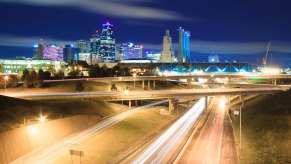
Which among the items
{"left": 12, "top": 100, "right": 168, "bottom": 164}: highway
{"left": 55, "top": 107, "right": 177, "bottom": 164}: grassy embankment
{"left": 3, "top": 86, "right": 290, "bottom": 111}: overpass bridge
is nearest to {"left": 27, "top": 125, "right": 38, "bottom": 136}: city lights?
{"left": 12, "top": 100, "right": 168, "bottom": 164}: highway

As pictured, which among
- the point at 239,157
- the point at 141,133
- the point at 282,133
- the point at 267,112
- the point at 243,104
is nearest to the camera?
the point at 239,157

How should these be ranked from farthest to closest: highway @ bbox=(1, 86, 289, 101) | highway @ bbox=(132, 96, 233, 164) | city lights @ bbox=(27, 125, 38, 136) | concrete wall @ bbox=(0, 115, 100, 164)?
highway @ bbox=(1, 86, 289, 101) < city lights @ bbox=(27, 125, 38, 136) < highway @ bbox=(132, 96, 233, 164) < concrete wall @ bbox=(0, 115, 100, 164)

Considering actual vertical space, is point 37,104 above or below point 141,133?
above

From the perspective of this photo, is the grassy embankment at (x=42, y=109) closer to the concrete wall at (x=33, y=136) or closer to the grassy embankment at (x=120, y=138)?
the concrete wall at (x=33, y=136)

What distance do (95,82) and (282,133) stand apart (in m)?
92.4

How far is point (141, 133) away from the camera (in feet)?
241

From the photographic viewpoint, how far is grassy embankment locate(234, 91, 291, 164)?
179ft

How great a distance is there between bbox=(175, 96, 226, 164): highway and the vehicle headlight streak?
2396 mm

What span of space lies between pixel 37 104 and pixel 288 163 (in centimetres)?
4608

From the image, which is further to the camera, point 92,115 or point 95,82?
point 95,82

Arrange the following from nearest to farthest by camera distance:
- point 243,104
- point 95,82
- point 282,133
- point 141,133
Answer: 1. point 282,133
2. point 141,133
3. point 243,104
4. point 95,82

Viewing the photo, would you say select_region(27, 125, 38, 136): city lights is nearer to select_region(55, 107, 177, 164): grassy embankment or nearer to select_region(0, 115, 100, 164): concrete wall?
select_region(0, 115, 100, 164): concrete wall

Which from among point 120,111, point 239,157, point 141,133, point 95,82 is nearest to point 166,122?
point 120,111

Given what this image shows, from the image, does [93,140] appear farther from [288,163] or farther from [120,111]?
[120,111]
